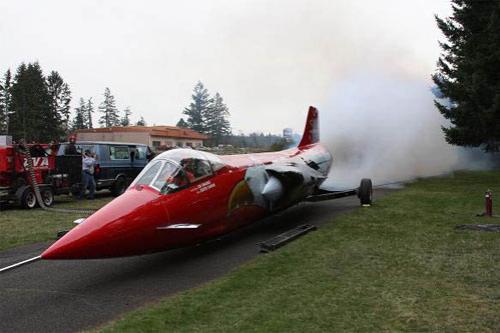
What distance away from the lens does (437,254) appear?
27.8 ft

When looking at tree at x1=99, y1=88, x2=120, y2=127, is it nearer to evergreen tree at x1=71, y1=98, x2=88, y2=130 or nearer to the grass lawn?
evergreen tree at x1=71, y1=98, x2=88, y2=130

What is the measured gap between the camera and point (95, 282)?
7.43m

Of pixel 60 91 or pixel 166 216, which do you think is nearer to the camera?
pixel 166 216

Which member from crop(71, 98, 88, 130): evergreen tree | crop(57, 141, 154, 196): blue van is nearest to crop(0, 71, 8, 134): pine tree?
crop(71, 98, 88, 130): evergreen tree

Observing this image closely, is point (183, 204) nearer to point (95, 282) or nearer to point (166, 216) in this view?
point (166, 216)

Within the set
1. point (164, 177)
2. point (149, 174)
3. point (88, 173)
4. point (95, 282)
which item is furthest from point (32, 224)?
point (164, 177)

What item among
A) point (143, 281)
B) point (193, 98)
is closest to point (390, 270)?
point (143, 281)

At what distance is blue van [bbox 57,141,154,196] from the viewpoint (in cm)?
1957

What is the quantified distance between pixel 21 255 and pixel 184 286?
4148 mm

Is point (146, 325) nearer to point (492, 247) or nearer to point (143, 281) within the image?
point (143, 281)

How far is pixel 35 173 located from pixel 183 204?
1101 centimetres

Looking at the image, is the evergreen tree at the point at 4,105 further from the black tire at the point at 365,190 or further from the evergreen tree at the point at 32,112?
the black tire at the point at 365,190

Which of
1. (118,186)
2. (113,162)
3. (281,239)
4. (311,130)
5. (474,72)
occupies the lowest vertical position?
(281,239)

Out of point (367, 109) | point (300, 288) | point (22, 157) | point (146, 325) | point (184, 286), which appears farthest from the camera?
point (367, 109)
